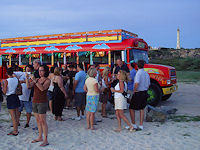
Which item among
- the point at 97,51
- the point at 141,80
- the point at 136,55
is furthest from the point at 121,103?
the point at 97,51

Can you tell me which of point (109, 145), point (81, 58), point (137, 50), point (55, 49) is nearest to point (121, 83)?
point (109, 145)

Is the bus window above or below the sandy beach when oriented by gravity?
above

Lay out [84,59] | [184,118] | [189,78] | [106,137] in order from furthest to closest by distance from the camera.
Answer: [189,78] < [84,59] < [184,118] < [106,137]

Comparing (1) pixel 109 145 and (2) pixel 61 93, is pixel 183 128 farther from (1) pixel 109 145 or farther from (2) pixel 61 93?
(2) pixel 61 93

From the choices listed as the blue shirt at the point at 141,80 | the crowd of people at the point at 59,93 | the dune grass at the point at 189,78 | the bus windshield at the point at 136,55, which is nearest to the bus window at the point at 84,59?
the bus windshield at the point at 136,55

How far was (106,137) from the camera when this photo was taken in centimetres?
540

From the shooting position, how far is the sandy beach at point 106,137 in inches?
188

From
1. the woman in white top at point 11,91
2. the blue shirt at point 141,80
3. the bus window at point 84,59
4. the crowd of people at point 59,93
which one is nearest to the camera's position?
the crowd of people at point 59,93

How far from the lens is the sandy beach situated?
4.77 metres

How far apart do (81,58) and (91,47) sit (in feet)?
2.27

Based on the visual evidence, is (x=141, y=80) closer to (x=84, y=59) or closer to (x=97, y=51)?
(x=97, y=51)

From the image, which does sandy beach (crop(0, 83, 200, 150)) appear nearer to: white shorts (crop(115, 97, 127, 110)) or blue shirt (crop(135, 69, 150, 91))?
white shorts (crop(115, 97, 127, 110))

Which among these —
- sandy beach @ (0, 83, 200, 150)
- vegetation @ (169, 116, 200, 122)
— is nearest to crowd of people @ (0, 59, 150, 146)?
sandy beach @ (0, 83, 200, 150)

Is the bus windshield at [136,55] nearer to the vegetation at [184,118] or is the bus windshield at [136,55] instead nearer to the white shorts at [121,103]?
the vegetation at [184,118]
